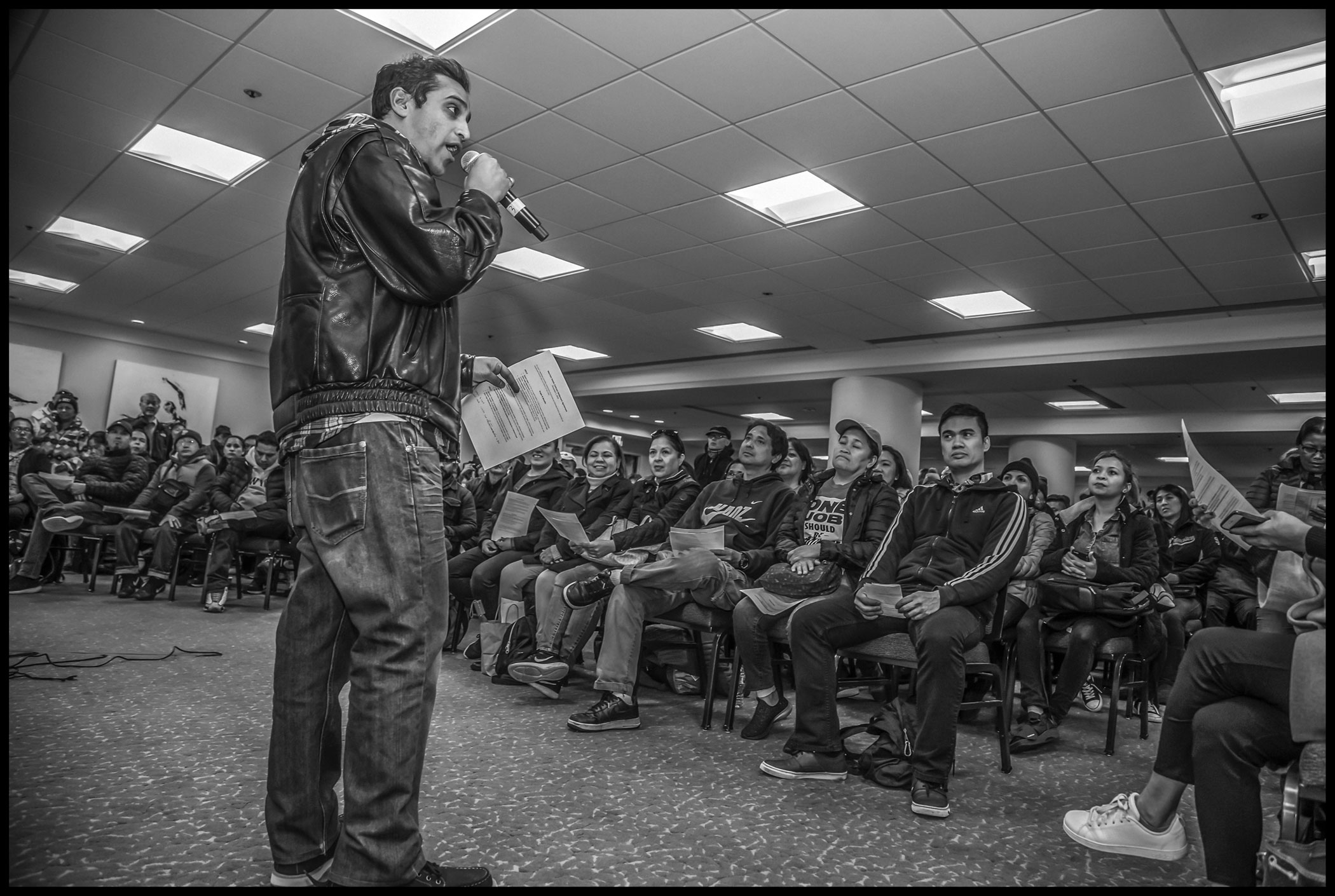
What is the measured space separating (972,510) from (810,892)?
1568 mm

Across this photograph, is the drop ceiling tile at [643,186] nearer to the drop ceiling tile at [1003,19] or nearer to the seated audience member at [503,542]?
the seated audience member at [503,542]

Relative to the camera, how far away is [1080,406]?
35.6 feet

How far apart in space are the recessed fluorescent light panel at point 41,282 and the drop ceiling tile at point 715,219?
7.52m

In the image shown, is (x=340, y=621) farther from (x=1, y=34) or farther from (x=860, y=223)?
(x=860, y=223)

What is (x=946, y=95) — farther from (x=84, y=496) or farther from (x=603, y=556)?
(x=84, y=496)

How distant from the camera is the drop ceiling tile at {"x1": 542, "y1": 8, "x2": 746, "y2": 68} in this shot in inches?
134

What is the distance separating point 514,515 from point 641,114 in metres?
2.31

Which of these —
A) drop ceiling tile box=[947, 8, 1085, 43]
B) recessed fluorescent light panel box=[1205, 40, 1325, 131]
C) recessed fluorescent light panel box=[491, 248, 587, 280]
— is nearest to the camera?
drop ceiling tile box=[947, 8, 1085, 43]

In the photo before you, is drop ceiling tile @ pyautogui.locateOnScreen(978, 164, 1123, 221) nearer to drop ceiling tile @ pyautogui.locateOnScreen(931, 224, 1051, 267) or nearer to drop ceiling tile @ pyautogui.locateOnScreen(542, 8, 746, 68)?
drop ceiling tile @ pyautogui.locateOnScreen(931, 224, 1051, 267)

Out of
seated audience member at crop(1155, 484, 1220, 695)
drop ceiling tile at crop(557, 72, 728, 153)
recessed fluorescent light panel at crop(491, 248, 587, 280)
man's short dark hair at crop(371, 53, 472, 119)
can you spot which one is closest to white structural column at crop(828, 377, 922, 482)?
seated audience member at crop(1155, 484, 1220, 695)

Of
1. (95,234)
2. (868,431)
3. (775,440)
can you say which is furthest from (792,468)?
(95,234)

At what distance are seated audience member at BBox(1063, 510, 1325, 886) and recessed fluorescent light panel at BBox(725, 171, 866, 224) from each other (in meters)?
3.90

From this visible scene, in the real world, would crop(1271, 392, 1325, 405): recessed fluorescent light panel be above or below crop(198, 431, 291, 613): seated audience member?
above

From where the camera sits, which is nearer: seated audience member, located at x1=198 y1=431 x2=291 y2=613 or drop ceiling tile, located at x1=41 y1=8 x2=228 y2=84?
drop ceiling tile, located at x1=41 y1=8 x2=228 y2=84
